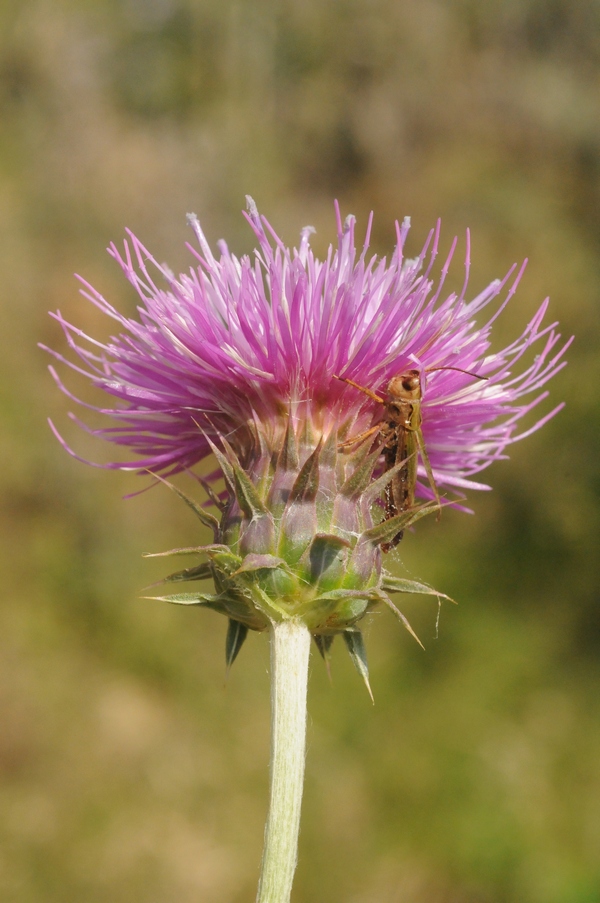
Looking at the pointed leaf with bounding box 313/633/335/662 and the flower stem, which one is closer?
the flower stem

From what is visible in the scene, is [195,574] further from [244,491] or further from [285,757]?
[285,757]

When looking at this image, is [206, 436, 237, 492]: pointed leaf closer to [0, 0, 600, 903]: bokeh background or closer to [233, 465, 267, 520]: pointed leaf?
[233, 465, 267, 520]: pointed leaf

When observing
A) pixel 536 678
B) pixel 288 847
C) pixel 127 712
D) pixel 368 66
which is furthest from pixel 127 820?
pixel 368 66

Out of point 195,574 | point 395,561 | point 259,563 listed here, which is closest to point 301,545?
point 259,563

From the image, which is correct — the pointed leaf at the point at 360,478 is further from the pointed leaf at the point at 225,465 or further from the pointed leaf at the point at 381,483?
the pointed leaf at the point at 225,465

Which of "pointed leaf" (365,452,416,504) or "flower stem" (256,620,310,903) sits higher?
"pointed leaf" (365,452,416,504)

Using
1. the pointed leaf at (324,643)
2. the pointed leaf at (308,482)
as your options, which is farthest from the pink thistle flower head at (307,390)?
the pointed leaf at (324,643)

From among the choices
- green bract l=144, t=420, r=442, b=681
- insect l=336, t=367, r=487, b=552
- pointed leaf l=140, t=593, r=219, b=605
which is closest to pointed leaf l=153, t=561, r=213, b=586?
green bract l=144, t=420, r=442, b=681
